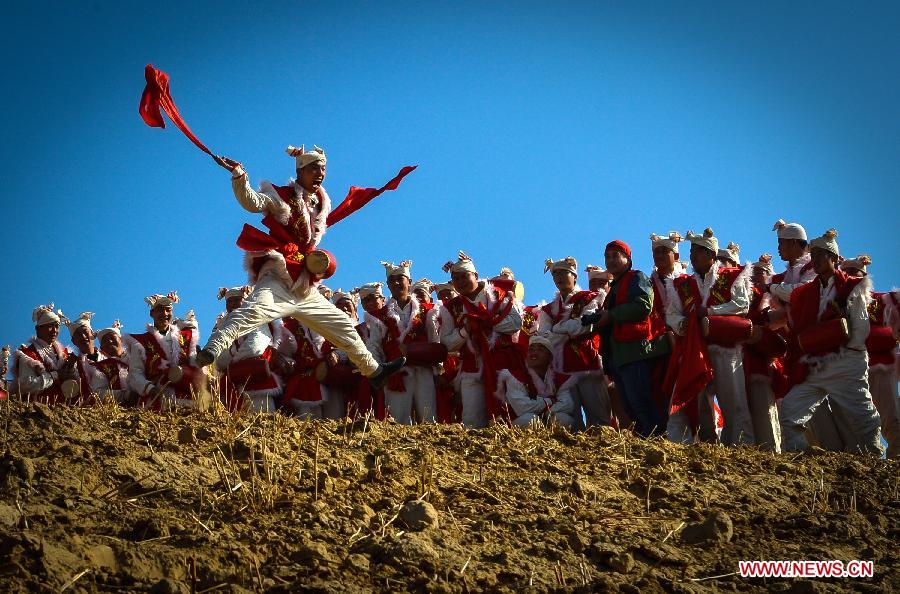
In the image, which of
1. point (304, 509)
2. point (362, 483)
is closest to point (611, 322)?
point (362, 483)

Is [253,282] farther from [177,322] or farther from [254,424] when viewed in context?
[177,322]

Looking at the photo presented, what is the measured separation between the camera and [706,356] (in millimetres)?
9711

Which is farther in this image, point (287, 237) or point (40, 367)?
point (40, 367)

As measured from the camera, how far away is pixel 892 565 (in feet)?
17.8

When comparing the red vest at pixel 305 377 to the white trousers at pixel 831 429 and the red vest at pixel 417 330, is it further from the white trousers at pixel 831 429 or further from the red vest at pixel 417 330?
the white trousers at pixel 831 429

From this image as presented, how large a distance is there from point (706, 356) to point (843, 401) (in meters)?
1.24

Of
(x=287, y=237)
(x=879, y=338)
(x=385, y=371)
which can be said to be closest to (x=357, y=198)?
(x=287, y=237)

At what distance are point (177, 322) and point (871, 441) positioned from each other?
8.05m

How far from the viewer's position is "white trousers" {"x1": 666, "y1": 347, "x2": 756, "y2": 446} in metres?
9.84

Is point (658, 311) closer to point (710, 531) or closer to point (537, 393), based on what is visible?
point (537, 393)

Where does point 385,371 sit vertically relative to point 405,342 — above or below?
below

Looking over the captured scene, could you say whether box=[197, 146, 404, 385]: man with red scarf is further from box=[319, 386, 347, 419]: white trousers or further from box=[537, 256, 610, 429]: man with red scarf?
box=[319, 386, 347, 419]: white trousers

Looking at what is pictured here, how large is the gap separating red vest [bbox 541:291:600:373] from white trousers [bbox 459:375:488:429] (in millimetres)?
953

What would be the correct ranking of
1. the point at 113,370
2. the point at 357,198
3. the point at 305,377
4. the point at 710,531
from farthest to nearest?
1. the point at 113,370
2. the point at 305,377
3. the point at 357,198
4. the point at 710,531
